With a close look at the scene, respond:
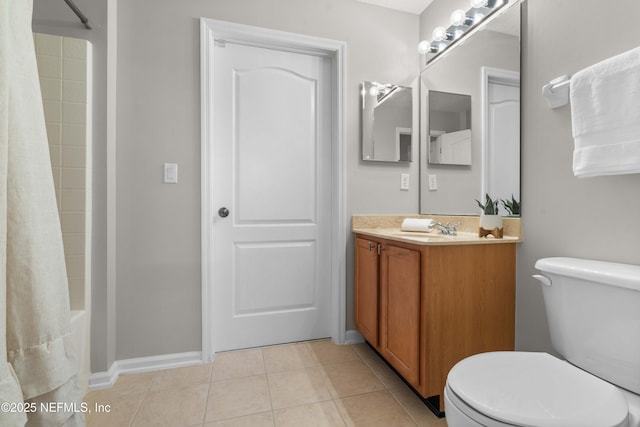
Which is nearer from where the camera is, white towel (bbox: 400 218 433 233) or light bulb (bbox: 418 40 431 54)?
white towel (bbox: 400 218 433 233)

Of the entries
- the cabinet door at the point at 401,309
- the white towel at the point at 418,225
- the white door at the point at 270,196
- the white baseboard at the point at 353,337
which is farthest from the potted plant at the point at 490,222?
the white baseboard at the point at 353,337

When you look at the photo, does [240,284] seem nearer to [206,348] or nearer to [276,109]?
[206,348]

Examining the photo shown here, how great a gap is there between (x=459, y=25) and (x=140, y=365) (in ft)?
8.80

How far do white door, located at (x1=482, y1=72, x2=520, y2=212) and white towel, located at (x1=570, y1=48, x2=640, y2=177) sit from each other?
1.14ft

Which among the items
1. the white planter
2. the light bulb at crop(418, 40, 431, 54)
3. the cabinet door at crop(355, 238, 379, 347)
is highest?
the light bulb at crop(418, 40, 431, 54)

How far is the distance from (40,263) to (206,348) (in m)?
1.27

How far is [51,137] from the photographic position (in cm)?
150

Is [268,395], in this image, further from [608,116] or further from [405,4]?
[405,4]

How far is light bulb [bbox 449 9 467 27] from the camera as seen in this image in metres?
1.74

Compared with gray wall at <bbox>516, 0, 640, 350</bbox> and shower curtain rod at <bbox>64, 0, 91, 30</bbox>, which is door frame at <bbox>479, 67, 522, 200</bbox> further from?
shower curtain rod at <bbox>64, 0, 91, 30</bbox>

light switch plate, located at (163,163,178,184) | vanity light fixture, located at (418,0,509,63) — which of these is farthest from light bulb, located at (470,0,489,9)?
light switch plate, located at (163,163,178,184)

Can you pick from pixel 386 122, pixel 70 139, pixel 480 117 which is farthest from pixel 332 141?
pixel 70 139

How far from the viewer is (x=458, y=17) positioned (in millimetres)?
1753

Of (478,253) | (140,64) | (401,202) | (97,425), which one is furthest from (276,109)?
(97,425)
